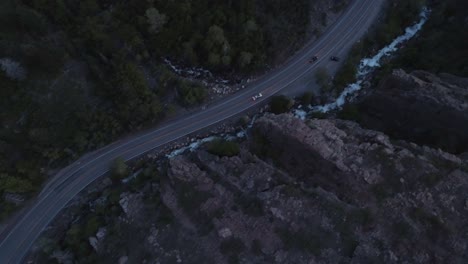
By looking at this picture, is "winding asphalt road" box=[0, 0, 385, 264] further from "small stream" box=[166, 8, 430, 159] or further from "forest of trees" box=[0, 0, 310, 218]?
"small stream" box=[166, 8, 430, 159]

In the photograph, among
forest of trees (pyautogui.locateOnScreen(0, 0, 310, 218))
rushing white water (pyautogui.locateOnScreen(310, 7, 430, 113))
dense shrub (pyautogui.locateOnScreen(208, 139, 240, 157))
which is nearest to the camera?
dense shrub (pyautogui.locateOnScreen(208, 139, 240, 157))

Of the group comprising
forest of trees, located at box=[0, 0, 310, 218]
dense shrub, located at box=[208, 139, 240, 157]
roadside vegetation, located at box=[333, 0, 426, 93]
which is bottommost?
dense shrub, located at box=[208, 139, 240, 157]

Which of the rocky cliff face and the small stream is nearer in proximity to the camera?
the rocky cliff face

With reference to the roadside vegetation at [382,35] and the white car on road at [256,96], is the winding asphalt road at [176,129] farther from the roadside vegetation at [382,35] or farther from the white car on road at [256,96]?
the roadside vegetation at [382,35]

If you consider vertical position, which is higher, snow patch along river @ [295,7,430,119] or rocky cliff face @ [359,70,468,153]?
snow patch along river @ [295,7,430,119]

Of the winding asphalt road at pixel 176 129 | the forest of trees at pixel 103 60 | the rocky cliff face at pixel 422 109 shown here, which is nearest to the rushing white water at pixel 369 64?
the winding asphalt road at pixel 176 129

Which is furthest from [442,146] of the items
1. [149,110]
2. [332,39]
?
[149,110]

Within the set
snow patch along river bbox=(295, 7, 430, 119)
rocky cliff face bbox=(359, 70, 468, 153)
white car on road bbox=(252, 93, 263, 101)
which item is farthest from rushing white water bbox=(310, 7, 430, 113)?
white car on road bbox=(252, 93, 263, 101)
